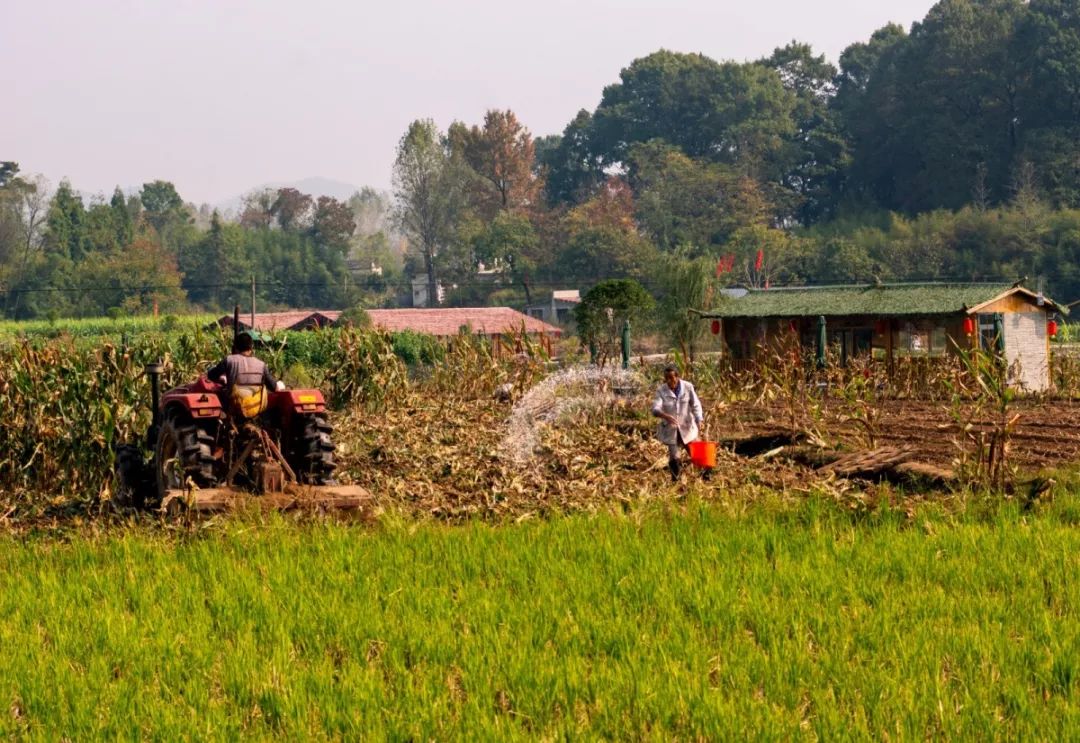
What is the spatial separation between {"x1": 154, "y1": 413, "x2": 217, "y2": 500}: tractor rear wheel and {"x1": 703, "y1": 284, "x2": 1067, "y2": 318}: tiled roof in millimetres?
17773

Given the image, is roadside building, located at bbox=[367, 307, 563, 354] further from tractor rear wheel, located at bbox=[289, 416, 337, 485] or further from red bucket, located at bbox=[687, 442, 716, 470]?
tractor rear wheel, located at bbox=[289, 416, 337, 485]

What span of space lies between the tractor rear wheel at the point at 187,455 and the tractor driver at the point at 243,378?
1.38ft

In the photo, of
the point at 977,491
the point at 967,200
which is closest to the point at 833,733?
the point at 977,491

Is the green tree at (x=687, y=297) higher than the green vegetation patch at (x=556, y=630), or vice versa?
the green tree at (x=687, y=297)

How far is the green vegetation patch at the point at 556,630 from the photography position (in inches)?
263

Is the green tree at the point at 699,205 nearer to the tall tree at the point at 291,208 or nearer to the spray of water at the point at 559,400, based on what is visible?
the tall tree at the point at 291,208

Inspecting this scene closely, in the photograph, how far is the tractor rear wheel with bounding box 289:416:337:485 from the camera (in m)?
12.4

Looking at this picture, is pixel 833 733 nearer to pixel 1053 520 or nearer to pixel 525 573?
pixel 525 573

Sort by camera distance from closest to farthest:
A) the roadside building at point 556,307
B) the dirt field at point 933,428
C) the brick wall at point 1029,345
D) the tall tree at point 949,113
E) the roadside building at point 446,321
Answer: the dirt field at point 933,428 < the brick wall at point 1029,345 < the roadside building at point 446,321 < the roadside building at point 556,307 < the tall tree at point 949,113

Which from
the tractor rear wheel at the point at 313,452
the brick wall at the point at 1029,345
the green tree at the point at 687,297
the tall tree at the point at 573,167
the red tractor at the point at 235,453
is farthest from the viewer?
the tall tree at the point at 573,167

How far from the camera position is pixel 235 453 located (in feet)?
40.8

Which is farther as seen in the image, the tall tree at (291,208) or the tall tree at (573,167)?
the tall tree at (291,208)

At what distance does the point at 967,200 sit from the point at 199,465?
7900cm

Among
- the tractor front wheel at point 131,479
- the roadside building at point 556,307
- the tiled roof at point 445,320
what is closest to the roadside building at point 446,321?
the tiled roof at point 445,320
